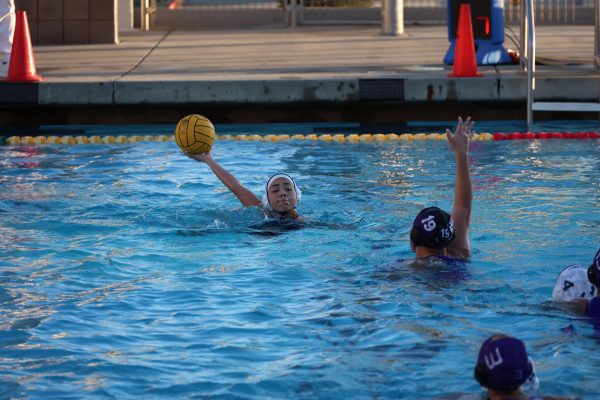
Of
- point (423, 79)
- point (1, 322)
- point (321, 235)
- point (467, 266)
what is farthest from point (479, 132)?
point (1, 322)

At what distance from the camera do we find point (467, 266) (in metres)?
6.29

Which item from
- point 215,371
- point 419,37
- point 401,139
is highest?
point 419,37

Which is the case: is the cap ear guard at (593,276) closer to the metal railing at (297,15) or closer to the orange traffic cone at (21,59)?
the orange traffic cone at (21,59)

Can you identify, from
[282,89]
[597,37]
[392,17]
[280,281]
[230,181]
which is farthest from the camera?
[392,17]

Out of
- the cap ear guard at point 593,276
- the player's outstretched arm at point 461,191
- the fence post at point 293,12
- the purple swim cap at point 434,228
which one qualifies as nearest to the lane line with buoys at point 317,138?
the player's outstretched arm at point 461,191

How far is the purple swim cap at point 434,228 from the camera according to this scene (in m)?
5.92

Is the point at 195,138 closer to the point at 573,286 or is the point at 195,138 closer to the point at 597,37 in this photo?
the point at 573,286

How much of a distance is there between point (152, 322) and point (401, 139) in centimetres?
622

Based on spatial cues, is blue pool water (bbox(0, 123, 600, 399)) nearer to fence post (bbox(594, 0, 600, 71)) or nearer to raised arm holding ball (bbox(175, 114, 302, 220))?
raised arm holding ball (bbox(175, 114, 302, 220))

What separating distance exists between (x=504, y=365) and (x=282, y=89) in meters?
8.34

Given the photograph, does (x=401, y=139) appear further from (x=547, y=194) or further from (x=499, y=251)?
(x=499, y=251)

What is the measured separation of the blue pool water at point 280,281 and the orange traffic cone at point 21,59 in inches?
82.6

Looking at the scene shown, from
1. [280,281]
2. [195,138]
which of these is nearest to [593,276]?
[280,281]

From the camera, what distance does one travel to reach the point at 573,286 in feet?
17.6
